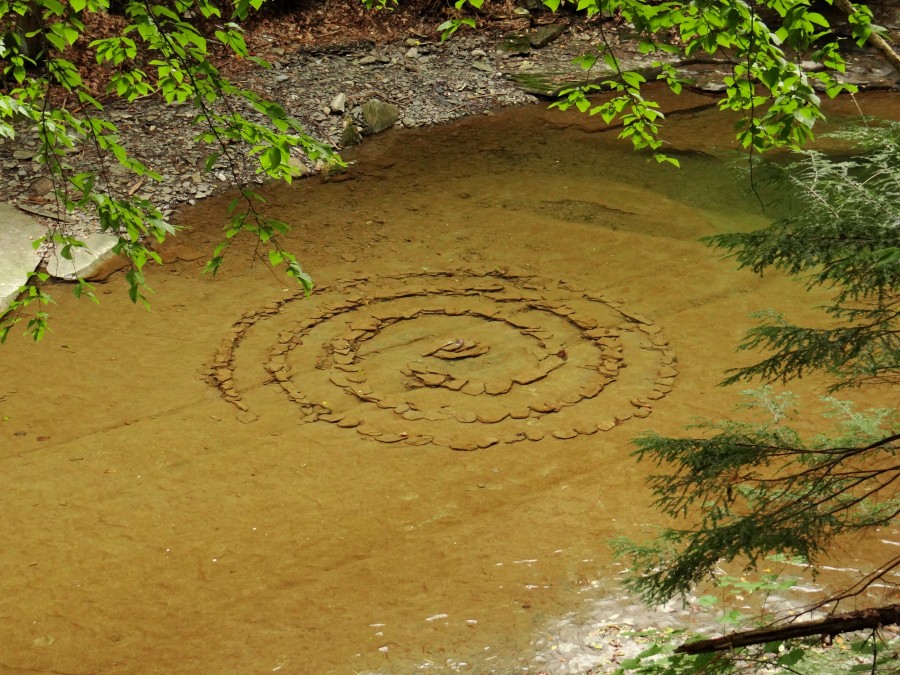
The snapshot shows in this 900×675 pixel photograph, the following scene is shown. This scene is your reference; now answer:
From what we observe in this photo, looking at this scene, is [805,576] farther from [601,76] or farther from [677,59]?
[677,59]

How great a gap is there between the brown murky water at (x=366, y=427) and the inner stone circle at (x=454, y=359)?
0.02 meters

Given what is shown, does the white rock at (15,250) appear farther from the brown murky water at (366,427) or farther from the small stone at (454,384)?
the small stone at (454,384)

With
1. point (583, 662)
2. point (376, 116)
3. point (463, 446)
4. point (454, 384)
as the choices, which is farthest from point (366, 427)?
point (376, 116)

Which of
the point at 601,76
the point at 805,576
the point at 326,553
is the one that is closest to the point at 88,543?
the point at 326,553

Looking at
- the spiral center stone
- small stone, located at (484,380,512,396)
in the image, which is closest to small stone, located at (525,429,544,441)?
small stone, located at (484,380,512,396)

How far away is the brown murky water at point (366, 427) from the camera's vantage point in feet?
13.9

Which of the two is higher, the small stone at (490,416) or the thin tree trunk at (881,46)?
the thin tree trunk at (881,46)

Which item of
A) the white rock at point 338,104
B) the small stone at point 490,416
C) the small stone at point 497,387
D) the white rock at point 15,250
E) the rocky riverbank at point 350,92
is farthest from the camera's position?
the white rock at point 338,104

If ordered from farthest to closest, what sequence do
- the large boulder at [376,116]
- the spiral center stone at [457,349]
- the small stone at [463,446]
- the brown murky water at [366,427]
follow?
the large boulder at [376,116] → the spiral center stone at [457,349] → the small stone at [463,446] → the brown murky water at [366,427]

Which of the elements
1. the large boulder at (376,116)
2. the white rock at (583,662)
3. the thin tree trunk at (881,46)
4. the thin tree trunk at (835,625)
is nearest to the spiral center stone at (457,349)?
the white rock at (583,662)

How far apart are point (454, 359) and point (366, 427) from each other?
41.0 inches

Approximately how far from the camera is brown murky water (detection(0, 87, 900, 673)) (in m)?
4.25

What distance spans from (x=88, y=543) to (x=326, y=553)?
50.1 inches

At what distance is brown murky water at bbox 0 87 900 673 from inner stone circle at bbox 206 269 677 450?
23 mm
